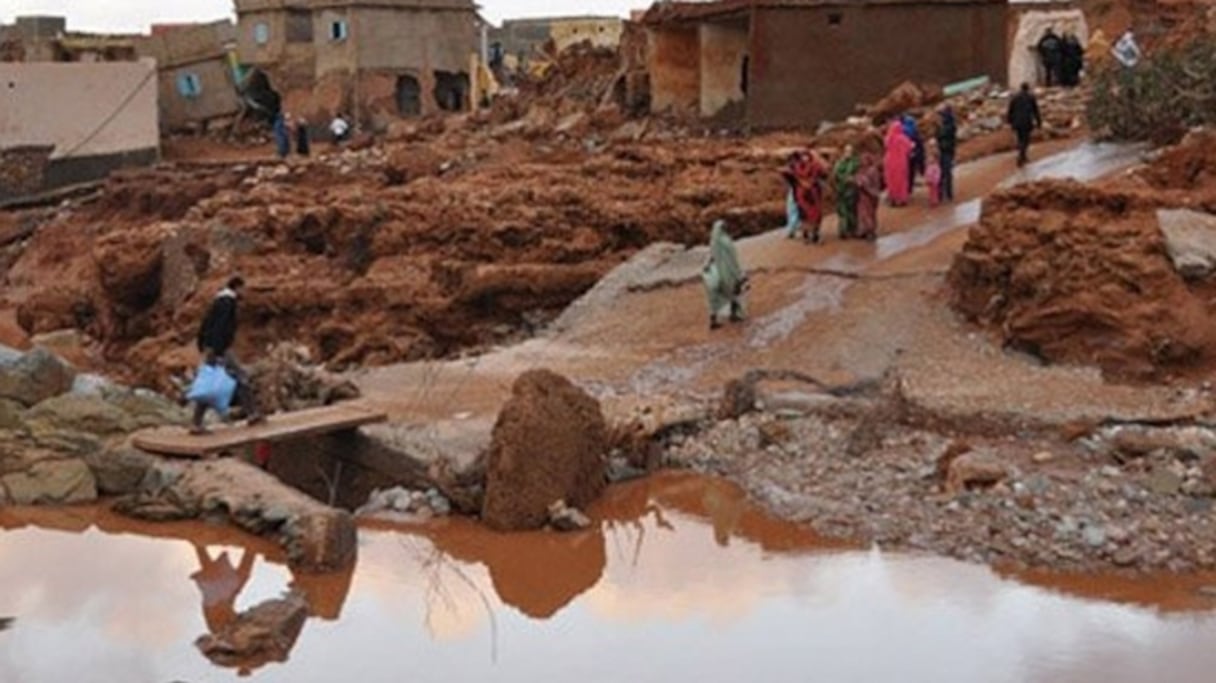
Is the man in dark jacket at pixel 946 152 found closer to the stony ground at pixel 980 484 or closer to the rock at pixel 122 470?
the stony ground at pixel 980 484

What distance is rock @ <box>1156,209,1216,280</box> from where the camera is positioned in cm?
1385

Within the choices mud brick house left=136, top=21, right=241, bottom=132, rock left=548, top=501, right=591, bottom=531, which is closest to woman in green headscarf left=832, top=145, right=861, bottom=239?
rock left=548, top=501, right=591, bottom=531

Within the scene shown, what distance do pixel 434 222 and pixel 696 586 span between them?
10.7 metres

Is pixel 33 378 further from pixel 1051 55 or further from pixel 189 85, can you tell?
pixel 189 85

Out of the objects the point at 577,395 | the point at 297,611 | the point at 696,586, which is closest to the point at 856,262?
the point at 577,395

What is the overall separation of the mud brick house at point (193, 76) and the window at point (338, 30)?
115 inches

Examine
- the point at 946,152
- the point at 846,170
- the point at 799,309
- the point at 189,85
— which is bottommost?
the point at 799,309

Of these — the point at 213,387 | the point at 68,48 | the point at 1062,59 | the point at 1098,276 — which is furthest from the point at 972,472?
the point at 68,48

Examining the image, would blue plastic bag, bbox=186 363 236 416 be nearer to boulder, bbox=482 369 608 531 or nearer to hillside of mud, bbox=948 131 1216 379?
boulder, bbox=482 369 608 531

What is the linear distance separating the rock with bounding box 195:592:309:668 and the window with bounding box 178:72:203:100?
34.4 m

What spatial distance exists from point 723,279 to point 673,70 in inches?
533

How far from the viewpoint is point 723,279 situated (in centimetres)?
1584

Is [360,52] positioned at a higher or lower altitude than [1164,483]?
higher

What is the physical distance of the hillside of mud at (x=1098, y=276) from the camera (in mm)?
13578
